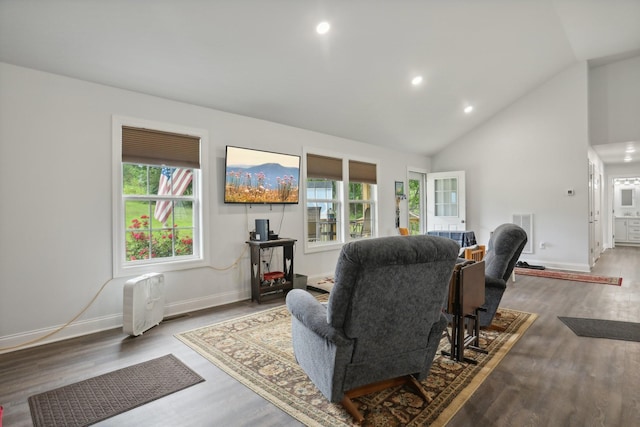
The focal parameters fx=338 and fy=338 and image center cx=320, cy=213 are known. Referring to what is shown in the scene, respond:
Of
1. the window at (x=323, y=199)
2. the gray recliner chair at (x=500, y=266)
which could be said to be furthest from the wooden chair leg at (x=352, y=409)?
the window at (x=323, y=199)

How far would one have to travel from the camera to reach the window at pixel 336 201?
5.50 meters

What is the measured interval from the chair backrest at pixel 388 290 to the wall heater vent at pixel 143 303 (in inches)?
87.7

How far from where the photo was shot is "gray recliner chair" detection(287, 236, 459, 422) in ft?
5.52

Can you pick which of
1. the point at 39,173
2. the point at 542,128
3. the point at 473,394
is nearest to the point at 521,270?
the point at 542,128

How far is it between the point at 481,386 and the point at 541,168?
5883 millimetres

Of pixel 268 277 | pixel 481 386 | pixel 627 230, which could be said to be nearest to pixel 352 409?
pixel 481 386

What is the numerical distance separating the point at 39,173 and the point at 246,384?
2600 millimetres

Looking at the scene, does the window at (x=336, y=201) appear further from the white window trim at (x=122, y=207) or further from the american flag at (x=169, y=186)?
the american flag at (x=169, y=186)

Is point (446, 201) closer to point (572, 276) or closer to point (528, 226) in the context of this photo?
point (528, 226)

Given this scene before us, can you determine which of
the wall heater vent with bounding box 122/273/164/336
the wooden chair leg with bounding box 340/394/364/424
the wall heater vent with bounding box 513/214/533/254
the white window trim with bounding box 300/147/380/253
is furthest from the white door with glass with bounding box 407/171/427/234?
the wooden chair leg with bounding box 340/394/364/424

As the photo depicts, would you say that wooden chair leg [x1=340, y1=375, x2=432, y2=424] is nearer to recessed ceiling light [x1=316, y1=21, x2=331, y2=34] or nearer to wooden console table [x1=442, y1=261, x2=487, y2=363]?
wooden console table [x1=442, y1=261, x2=487, y2=363]

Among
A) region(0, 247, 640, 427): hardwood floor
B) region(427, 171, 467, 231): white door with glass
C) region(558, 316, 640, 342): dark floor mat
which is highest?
region(427, 171, 467, 231): white door with glass

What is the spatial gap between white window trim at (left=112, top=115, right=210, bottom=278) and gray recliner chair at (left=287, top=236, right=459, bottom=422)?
2.31 meters

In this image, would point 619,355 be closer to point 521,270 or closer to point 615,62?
point 521,270
